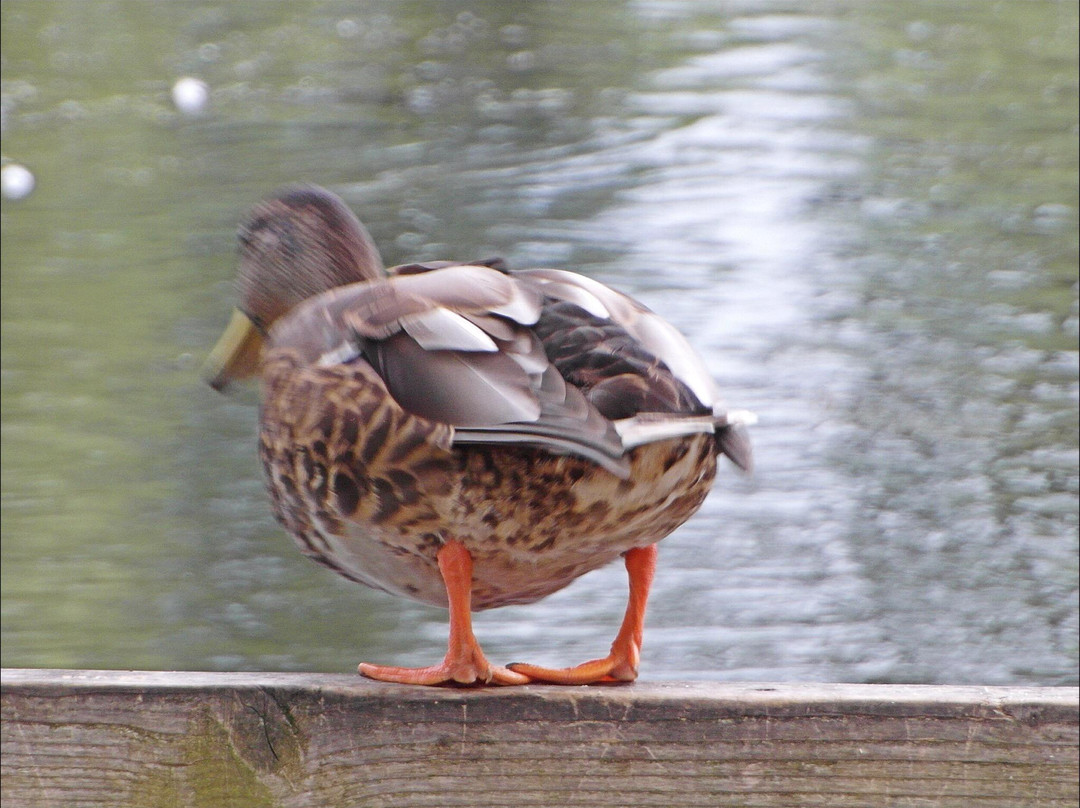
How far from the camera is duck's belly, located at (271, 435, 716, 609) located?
1.84m

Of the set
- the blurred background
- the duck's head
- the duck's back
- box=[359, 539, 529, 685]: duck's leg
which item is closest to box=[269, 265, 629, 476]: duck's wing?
the duck's back

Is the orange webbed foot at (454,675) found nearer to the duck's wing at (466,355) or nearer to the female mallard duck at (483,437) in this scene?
the female mallard duck at (483,437)

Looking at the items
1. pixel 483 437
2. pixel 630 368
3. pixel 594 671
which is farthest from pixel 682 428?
pixel 594 671

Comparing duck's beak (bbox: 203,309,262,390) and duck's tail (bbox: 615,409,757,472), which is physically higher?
duck's tail (bbox: 615,409,757,472)

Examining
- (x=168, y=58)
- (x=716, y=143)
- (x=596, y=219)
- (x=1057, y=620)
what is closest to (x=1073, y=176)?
(x=716, y=143)

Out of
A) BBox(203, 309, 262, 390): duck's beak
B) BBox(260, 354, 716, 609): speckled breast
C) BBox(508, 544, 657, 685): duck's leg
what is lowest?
BBox(508, 544, 657, 685): duck's leg

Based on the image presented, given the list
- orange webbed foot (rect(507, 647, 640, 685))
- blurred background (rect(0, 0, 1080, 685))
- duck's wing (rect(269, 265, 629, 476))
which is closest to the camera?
duck's wing (rect(269, 265, 629, 476))

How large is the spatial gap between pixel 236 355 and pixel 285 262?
0.17 m

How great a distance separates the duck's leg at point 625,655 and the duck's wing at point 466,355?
11.4 inches

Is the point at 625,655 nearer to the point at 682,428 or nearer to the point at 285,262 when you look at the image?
the point at 682,428

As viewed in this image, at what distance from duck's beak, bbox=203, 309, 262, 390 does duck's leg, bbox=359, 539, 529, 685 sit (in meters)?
0.62

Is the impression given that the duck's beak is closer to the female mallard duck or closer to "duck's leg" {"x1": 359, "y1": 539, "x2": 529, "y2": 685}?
the female mallard duck

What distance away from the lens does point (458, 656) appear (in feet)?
6.11

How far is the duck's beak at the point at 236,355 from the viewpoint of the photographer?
2.42 metres
